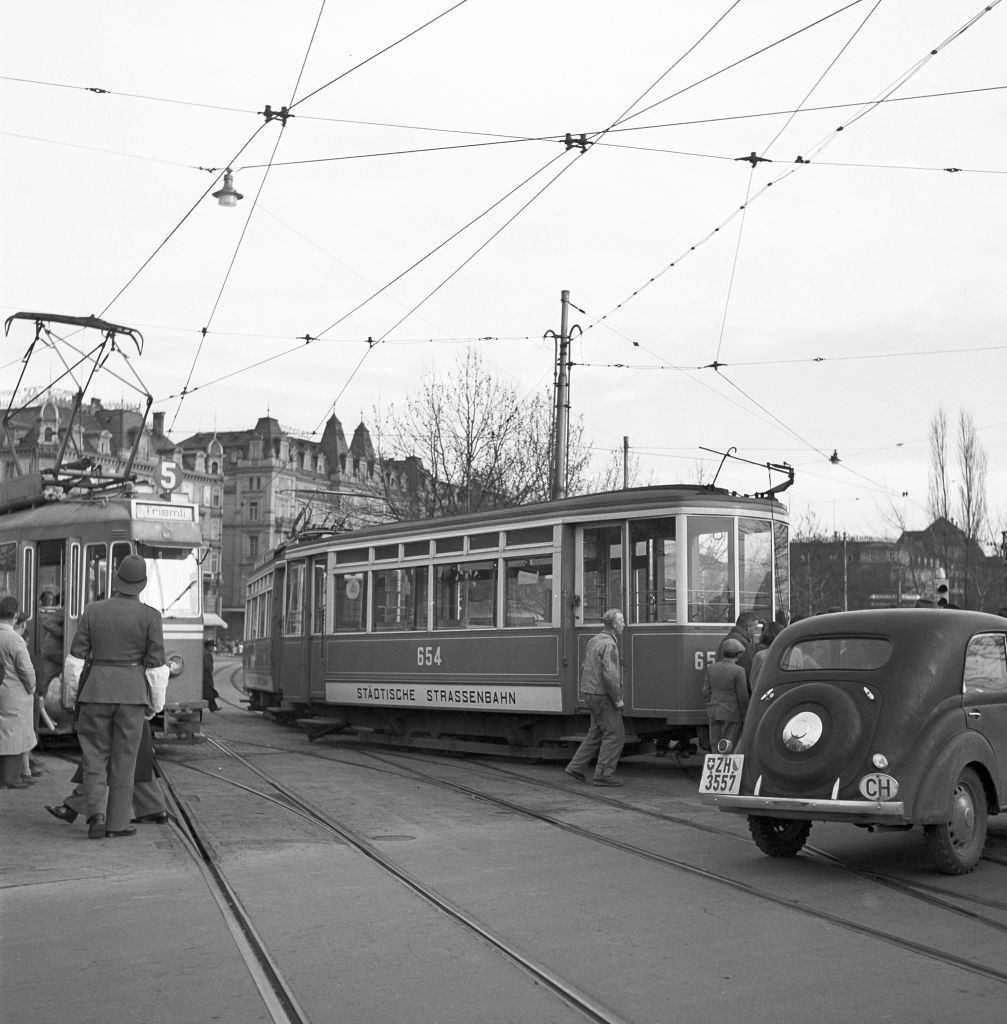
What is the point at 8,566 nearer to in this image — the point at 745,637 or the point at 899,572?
the point at 745,637

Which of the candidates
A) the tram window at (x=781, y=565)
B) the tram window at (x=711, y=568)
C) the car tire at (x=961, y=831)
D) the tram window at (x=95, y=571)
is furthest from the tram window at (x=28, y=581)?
the car tire at (x=961, y=831)

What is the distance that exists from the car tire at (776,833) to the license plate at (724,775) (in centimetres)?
33

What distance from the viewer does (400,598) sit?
19.2 m

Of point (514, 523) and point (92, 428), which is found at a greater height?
point (92, 428)

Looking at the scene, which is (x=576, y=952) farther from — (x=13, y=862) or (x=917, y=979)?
(x=13, y=862)

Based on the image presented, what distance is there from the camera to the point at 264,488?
111 m

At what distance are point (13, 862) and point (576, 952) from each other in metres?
4.38

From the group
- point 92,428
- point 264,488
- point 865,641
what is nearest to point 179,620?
point 865,641

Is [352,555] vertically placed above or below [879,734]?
above

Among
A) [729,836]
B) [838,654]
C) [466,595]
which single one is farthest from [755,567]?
[838,654]

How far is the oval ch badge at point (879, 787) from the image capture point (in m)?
8.60

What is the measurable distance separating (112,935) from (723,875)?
3.75m

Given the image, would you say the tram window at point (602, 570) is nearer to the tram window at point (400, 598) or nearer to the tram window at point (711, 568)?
the tram window at point (711, 568)

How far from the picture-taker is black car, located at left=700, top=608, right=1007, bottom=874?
28.7 feet
